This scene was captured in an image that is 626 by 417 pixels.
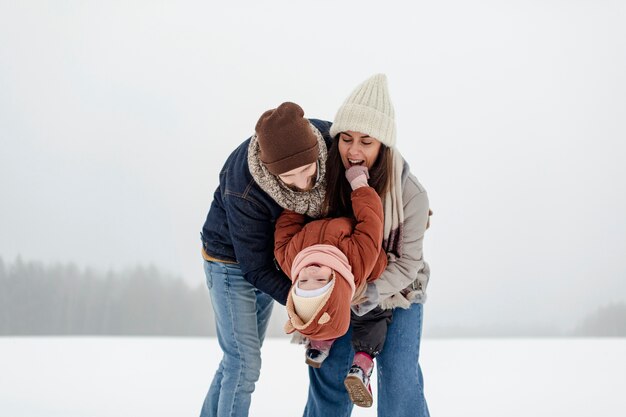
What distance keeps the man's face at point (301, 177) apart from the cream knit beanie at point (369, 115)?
0.19 metres

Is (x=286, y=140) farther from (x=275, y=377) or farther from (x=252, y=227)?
(x=275, y=377)

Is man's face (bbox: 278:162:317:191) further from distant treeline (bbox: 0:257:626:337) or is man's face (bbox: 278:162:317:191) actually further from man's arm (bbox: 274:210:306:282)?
distant treeline (bbox: 0:257:626:337)

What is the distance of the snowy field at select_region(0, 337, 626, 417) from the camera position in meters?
3.32

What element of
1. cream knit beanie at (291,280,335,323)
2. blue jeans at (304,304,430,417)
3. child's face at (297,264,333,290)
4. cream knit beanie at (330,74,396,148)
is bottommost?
blue jeans at (304,304,430,417)

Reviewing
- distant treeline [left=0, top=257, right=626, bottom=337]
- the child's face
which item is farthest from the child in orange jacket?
distant treeline [left=0, top=257, right=626, bottom=337]

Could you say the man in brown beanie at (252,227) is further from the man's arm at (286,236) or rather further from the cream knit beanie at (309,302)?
the cream knit beanie at (309,302)

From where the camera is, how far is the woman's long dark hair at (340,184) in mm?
1951

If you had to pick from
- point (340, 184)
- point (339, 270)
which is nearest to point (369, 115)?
point (340, 184)

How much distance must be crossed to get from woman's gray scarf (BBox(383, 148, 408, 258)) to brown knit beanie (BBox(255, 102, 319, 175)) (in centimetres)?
27

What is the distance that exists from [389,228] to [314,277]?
1.47 feet
